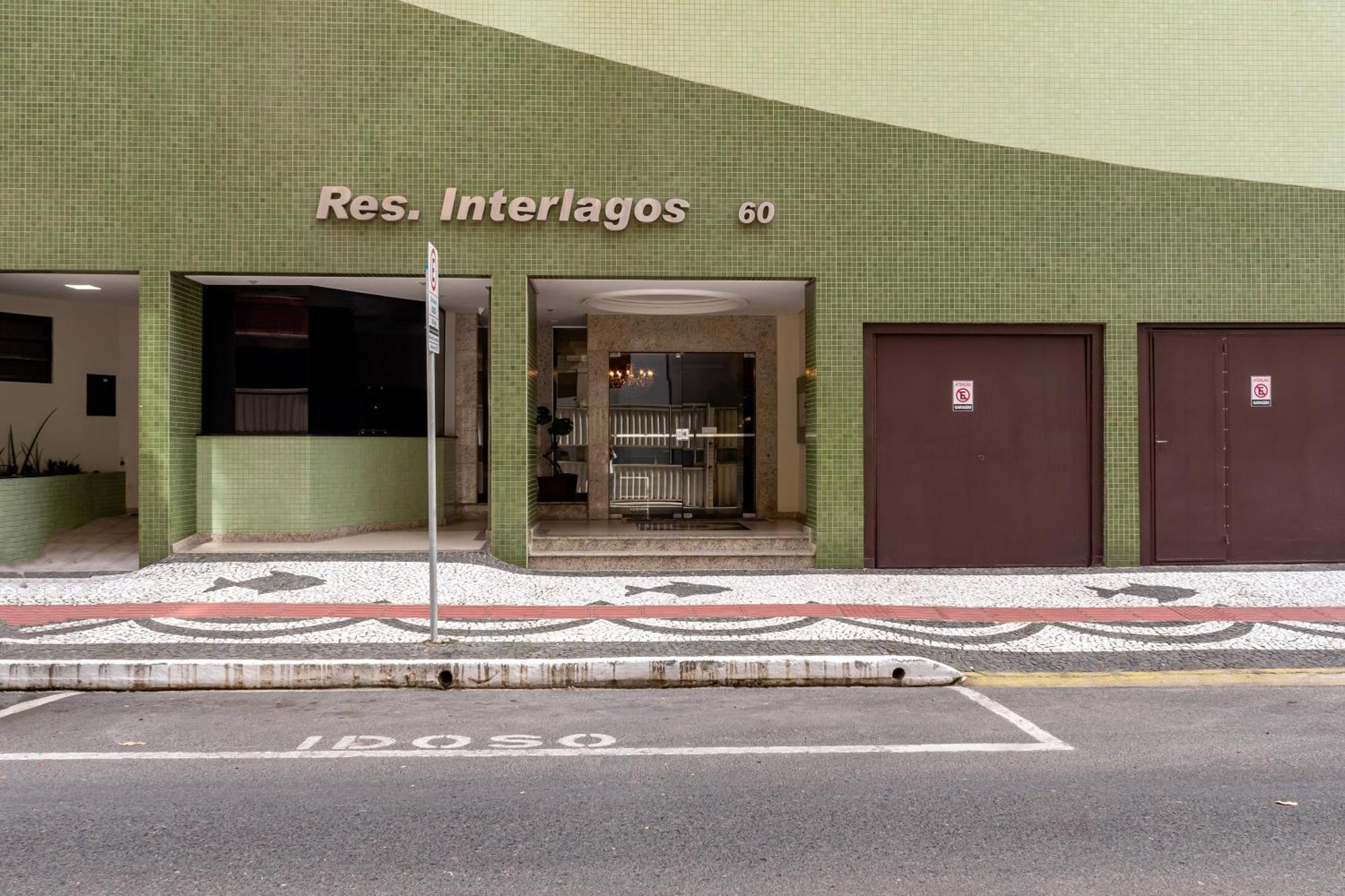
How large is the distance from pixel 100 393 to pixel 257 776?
449 inches

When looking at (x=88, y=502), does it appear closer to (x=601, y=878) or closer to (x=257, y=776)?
(x=257, y=776)

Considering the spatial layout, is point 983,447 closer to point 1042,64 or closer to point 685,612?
point 1042,64

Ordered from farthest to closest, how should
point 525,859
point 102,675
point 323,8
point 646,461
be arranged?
point 646,461, point 323,8, point 102,675, point 525,859

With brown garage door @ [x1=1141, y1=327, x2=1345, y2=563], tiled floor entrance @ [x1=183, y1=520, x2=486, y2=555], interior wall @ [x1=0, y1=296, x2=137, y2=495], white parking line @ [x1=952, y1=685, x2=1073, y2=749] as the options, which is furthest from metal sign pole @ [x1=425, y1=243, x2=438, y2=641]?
brown garage door @ [x1=1141, y1=327, x2=1345, y2=563]

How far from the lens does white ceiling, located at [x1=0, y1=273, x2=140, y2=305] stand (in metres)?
11.3

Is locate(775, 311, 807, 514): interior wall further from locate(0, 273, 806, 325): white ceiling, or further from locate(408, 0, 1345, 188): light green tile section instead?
locate(408, 0, 1345, 188): light green tile section

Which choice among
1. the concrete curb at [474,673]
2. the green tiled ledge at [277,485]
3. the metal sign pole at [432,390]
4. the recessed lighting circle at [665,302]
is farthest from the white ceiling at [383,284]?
the concrete curb at [474,673]

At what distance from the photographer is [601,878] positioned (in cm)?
385

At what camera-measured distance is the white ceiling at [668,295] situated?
11945mm

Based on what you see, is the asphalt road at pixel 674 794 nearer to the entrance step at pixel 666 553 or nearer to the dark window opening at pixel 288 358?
the entrance step at pixel 666 553

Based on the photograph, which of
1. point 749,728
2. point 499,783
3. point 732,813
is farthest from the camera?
point 749,728

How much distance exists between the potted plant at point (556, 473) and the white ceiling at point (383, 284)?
2.89 meters

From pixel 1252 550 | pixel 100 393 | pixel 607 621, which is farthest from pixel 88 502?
pixel 1252 550

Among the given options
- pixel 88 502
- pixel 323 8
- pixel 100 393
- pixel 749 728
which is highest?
pixel 323 8
